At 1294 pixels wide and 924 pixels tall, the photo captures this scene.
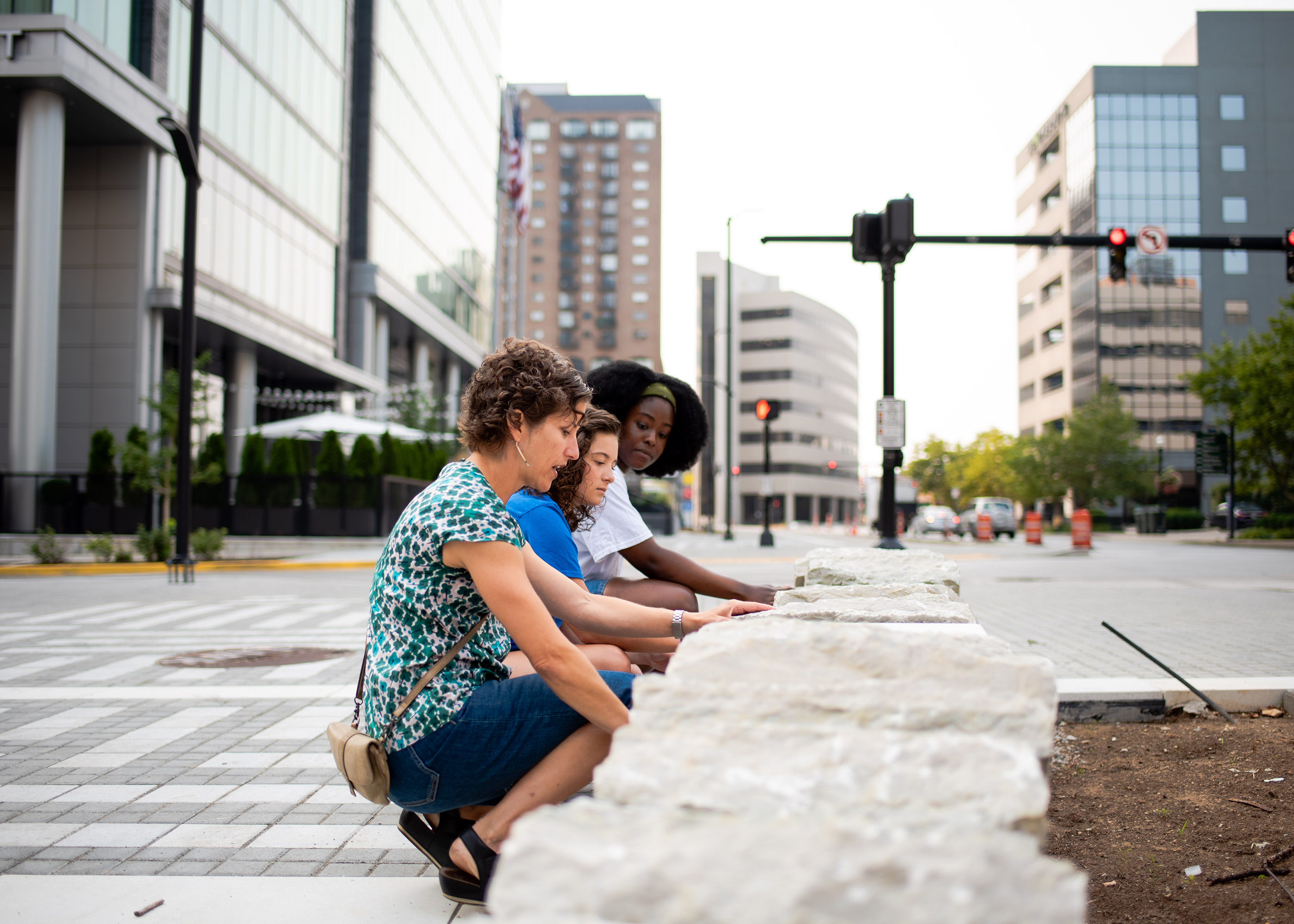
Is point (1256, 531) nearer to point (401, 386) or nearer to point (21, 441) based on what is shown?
point (401, 386)

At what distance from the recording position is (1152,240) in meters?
14.0

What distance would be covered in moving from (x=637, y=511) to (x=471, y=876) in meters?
1.68

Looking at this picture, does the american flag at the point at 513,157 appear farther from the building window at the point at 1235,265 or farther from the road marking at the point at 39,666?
the building window at the point at 1235,265

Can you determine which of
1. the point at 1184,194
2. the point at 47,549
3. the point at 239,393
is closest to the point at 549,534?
the point at 47,549

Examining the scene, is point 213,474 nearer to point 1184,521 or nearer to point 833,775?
point 833,775

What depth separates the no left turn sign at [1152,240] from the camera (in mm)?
13898

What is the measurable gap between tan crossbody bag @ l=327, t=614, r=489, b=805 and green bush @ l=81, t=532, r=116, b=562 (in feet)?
60.0

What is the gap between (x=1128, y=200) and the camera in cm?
7188

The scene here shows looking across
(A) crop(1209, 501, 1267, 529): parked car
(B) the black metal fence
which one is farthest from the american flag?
(A) crop(1209, 501, 1267, 529): parked car

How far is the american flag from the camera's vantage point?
42.9 meters

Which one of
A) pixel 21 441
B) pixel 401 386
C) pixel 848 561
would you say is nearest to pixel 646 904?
pixel 848 561

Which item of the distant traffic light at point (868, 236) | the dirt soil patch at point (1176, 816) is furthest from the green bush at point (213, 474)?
the dirt soil patch at point (1176, 816)

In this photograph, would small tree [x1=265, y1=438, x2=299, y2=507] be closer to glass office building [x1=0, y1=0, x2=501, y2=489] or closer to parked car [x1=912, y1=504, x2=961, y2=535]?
glass office building [x1=0, y1=0, x2=501, y2=489]

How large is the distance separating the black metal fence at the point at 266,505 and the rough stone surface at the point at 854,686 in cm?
2381
